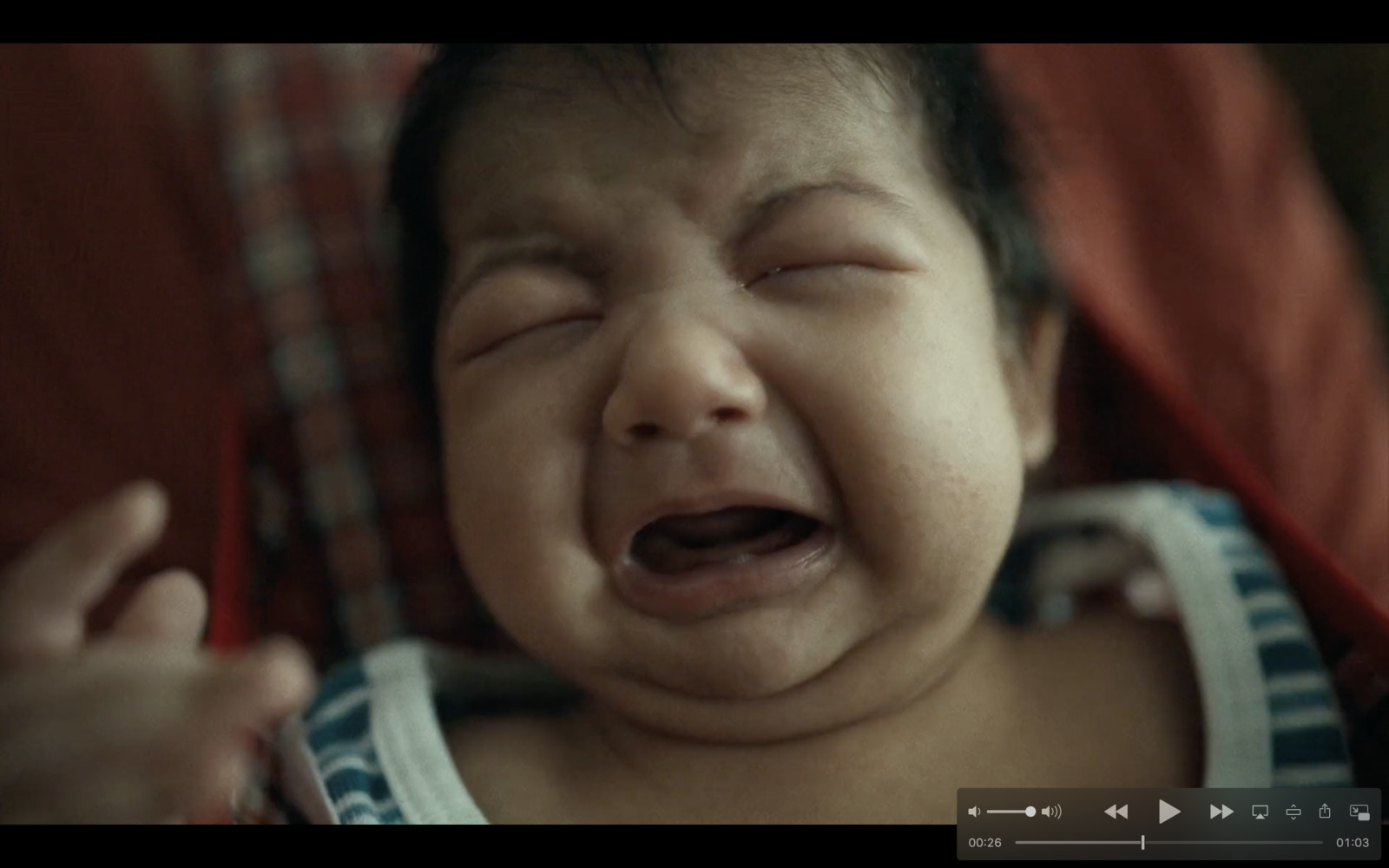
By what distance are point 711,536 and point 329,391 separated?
0.40 metres

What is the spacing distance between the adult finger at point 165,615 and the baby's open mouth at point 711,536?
0.75 feet

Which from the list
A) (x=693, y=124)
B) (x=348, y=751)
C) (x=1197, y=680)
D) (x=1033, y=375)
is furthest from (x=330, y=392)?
(x=1197, y=680)

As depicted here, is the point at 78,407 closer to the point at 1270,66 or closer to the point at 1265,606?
the point at 1265,606

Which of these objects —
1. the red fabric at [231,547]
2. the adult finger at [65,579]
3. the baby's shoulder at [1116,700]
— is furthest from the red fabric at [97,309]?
the baby's shoulder at [1116,700]

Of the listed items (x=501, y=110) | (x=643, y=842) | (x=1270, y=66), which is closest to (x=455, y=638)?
(x=643, y=842)

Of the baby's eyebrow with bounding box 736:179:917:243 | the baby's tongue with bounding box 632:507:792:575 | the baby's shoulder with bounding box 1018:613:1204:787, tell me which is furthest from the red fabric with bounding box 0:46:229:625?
the baby's shoulder with bounding box 1018:613:1204:787

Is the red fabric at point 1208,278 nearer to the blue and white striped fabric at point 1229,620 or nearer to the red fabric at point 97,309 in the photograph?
the blue and white striped fabric at point 1229,620

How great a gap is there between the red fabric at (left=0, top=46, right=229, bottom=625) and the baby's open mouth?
0.36 m

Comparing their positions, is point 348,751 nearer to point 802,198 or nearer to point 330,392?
point 330,392

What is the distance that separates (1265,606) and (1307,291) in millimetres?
371

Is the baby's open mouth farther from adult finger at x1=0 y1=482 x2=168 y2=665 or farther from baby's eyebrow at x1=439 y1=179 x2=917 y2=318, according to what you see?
adult finger at x1=0 y1=482 x2=168 y2=665

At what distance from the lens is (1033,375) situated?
78cm

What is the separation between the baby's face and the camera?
62 centimetres

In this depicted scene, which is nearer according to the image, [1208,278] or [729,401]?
[729,401]
